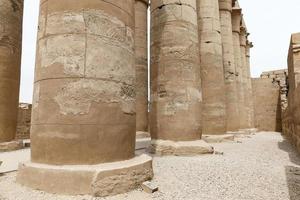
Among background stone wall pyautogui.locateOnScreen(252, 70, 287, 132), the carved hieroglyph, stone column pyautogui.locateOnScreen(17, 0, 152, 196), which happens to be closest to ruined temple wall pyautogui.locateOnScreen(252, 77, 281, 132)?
background stone wall pyautogui.locateOnScreen(252, 70, 287, 132)

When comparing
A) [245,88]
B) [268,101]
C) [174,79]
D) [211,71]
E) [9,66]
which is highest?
[245,88]

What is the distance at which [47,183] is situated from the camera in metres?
3.07

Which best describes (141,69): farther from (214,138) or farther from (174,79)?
(174,79)

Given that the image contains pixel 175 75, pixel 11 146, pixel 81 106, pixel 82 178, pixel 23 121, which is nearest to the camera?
pixel 82 178

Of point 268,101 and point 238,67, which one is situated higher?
point 238,67

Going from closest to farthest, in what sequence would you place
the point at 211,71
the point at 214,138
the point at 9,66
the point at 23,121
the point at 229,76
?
the point at 9,66 < the point at 214,138 < the point at 211,71 < the point at 23,121 < the point at 229,76

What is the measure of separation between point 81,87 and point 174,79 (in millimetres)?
3848

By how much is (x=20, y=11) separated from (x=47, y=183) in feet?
26.9

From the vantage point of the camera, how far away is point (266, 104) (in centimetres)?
2119

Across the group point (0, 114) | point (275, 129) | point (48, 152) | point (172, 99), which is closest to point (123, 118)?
point (48, 152)

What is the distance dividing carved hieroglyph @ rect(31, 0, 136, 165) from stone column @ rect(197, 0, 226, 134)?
22.5ft

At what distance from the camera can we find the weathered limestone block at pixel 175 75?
661 cm

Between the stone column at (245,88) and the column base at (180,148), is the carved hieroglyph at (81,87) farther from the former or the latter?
the stone column at (245,88)

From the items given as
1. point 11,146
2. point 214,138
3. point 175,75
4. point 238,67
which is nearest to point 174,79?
point 175,75
